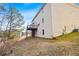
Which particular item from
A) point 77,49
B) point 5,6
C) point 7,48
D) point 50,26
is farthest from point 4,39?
point 77,49

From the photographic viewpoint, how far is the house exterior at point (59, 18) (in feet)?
6.49

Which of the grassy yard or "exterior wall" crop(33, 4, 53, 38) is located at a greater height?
"exterior wall" crop(33, 4, 53, 38)

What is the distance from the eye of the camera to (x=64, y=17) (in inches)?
78.0

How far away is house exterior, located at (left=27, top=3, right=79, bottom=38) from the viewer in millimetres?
1979

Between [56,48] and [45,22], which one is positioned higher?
[45,22]

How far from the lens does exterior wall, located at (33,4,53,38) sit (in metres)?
1.99

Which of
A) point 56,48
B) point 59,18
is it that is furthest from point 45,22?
point 56,48

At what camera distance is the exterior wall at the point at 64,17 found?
1.98 m

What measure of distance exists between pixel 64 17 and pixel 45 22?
212 millimetres

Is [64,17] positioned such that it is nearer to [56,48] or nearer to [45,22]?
[45,22]

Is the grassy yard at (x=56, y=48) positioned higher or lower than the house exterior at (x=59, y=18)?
lower

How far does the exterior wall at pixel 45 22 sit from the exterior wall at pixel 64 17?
5 cm

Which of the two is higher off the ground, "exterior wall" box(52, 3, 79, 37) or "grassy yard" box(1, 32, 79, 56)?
"exterior wall" box(52, 3, 79, 37)

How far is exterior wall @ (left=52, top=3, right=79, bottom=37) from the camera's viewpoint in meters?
1.98
